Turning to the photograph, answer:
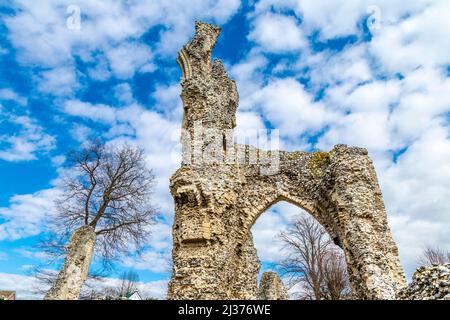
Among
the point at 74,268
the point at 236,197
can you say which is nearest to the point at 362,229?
the point at 236,197

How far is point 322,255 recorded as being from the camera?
2564cm

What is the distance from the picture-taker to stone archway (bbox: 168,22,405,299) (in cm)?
927

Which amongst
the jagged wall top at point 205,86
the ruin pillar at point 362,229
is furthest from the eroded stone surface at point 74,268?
the ruin pillar at point 362,229

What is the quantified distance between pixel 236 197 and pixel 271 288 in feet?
26.4

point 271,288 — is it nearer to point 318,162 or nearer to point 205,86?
point 318,162

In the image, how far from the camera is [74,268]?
11.2 m

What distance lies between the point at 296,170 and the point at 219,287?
5.74m

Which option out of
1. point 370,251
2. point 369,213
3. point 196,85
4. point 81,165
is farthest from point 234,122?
point 81,165

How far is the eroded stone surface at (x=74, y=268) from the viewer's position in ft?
34.6

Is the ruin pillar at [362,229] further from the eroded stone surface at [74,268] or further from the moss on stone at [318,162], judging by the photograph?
the eroded stone surface at [74,268]

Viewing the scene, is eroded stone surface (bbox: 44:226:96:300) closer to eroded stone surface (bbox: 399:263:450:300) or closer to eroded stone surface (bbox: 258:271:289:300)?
eroded stone surface (bbox: 258:271:289:300)

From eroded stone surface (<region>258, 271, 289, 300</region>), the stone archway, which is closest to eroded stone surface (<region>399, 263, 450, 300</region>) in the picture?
the stone archway

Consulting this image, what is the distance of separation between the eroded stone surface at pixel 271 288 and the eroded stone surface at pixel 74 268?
8.58 m
